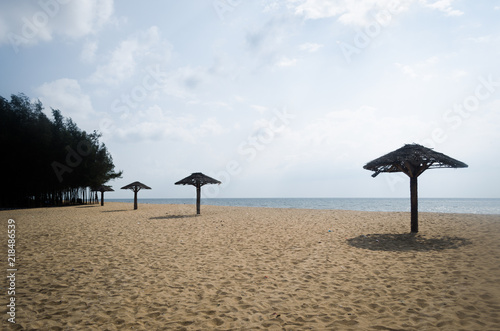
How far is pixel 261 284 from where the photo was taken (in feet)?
16.2

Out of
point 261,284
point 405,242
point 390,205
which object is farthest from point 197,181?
point 390,205

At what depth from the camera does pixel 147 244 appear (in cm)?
848

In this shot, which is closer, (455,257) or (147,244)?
(455,257)

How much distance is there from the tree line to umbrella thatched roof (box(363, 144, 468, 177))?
→ 3047 centimetres

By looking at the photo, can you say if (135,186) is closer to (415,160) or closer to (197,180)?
(197,180)

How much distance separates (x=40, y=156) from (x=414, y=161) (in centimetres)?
3246

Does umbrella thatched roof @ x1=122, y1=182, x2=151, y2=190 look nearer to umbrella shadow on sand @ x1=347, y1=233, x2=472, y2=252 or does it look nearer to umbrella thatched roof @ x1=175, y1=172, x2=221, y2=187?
umbrella thatched roof @ x1=175, y1=172, x2=221, y2=187

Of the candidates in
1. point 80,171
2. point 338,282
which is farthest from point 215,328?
point 80,171

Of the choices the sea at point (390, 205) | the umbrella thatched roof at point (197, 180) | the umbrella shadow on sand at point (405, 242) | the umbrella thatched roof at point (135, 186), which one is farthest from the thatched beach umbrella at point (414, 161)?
the sea at point (390, 205)

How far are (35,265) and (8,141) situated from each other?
25.4 meters

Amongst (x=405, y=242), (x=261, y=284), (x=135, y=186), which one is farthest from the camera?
(x=135, y=186)

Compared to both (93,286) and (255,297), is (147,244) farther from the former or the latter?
(255,297)

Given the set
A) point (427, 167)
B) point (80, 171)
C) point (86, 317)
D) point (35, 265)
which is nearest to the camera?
point (86, 317)

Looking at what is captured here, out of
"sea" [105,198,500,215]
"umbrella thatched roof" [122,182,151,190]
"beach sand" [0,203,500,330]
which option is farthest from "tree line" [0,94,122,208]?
"sea" [105,198,500,215]
